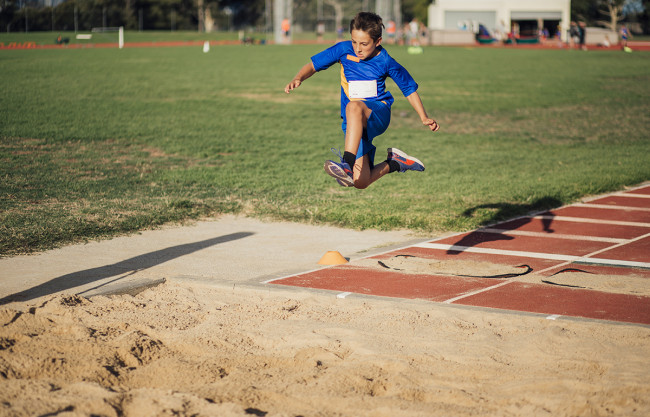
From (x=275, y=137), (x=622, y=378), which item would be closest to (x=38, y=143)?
(x=275, y=137)

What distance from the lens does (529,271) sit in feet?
22.8

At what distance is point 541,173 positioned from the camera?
13070 mm

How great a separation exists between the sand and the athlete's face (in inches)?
83.0

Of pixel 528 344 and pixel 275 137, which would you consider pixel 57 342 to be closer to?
pixel 528 344

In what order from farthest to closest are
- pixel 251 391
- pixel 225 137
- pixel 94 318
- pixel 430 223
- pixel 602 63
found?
pixel 602 63 < pixel 225 137 < pixel 430 223 < pixel 94 318 < pixel 251 391

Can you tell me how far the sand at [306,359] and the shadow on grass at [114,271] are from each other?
0.33 metres

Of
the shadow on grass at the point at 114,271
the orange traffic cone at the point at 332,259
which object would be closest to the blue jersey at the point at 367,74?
the orange traffic cone at the point at 332,259

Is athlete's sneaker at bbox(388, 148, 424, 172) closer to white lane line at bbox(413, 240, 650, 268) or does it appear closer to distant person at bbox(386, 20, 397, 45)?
white lane line at bbox(413, 240, 650, 268)

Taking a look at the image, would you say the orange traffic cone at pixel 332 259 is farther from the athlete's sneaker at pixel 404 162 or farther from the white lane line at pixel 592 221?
the white lane line at pixel 592 221

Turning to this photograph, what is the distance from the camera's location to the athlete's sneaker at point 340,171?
251 inches

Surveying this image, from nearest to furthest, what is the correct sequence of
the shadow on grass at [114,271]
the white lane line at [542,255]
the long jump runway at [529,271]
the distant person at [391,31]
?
1. the long jump runway at [529,271]
2. the shadow on grass at [114,271]
3. the white lane line at [542,255]
4. the distant person at [391,31]

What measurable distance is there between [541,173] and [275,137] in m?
5.92

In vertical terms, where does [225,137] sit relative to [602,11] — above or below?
below

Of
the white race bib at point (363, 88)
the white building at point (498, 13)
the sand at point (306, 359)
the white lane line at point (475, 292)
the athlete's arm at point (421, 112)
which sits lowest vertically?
the sand at point (306, 359)
